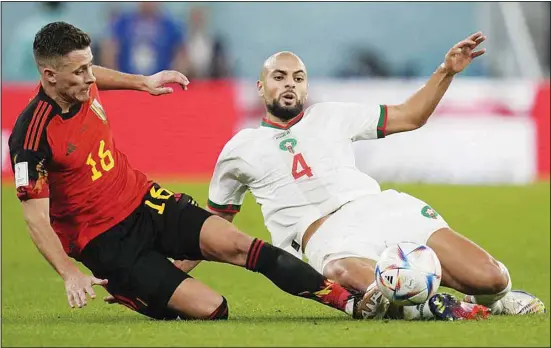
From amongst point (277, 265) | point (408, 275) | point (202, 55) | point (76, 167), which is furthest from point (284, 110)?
point (202, 55)

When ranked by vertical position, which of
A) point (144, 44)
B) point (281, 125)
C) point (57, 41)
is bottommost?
point (144, 44)

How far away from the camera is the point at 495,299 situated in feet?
24.5

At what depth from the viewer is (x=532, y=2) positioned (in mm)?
20969

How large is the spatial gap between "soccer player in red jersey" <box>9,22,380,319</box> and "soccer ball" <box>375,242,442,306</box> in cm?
24

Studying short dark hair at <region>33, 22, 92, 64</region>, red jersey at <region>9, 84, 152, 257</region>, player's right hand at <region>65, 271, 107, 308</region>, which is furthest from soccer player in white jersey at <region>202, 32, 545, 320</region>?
player's right hand at <region>65, 271, 107, 308</region>

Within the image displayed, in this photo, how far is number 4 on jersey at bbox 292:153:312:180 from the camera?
26.0 ft

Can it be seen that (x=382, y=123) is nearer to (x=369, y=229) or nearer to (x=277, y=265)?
(x=369, y=229)

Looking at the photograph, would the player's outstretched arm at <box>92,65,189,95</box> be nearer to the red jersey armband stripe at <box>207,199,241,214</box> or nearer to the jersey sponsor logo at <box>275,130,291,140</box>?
the jersey sponsor logo at <box>275,130,291,140</box>

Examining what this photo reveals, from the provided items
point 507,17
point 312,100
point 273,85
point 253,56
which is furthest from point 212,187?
point 253,56

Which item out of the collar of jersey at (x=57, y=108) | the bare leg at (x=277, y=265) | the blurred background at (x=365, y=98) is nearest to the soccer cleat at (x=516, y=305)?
the bare leg at (x=277, y=265)

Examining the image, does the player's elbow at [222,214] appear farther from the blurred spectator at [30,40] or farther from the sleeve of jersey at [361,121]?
the blurred spectator at [30,40]

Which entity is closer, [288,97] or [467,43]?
[467,43]

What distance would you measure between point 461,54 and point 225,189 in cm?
177

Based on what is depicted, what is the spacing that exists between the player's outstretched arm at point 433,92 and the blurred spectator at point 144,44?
10567 mm
